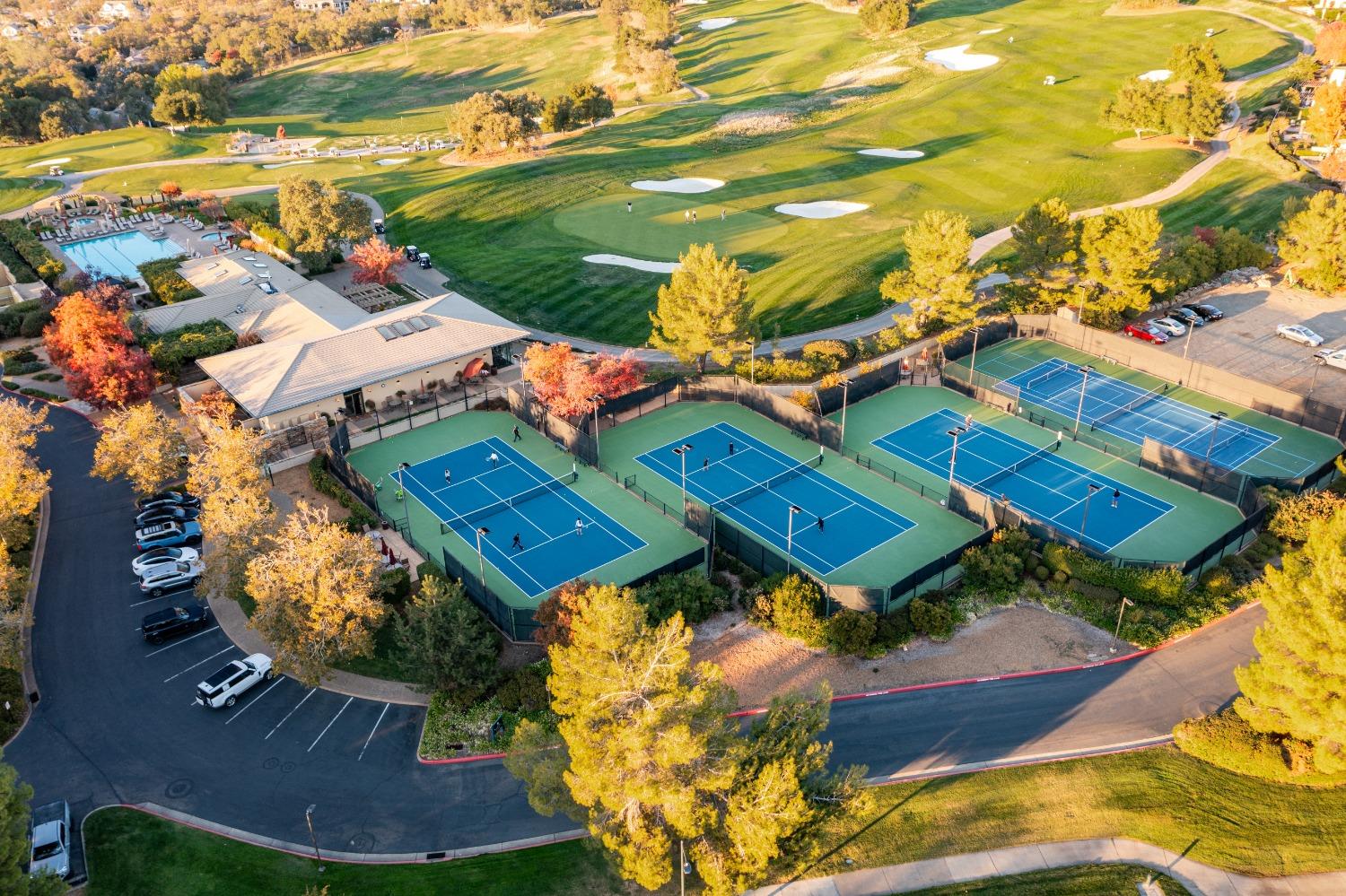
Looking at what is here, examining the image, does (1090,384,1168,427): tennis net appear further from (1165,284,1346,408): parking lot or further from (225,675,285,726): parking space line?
(225,675,285,726): parking space line

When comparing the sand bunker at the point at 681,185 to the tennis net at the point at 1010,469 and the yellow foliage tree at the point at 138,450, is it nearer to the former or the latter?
the tennis net at the point at 1010,469

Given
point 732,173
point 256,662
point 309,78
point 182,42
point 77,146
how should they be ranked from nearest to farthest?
1. point 256,662
2. point 732,173
3. point 77,146
4. point 309,78
5. point 182,42

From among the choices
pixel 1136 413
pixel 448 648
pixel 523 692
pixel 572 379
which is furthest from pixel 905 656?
pixel 1136 413

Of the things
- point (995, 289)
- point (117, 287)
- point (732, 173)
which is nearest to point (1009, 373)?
point (995, 289)

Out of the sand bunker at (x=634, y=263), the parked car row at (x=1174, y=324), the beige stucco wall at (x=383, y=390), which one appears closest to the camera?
the beige stucco wall at (x=383, y=390)

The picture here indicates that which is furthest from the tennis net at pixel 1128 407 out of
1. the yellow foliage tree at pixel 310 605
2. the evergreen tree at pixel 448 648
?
the yellow foliage tree at pixel 310 605

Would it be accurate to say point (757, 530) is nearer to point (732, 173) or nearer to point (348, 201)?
point (348, 201)
